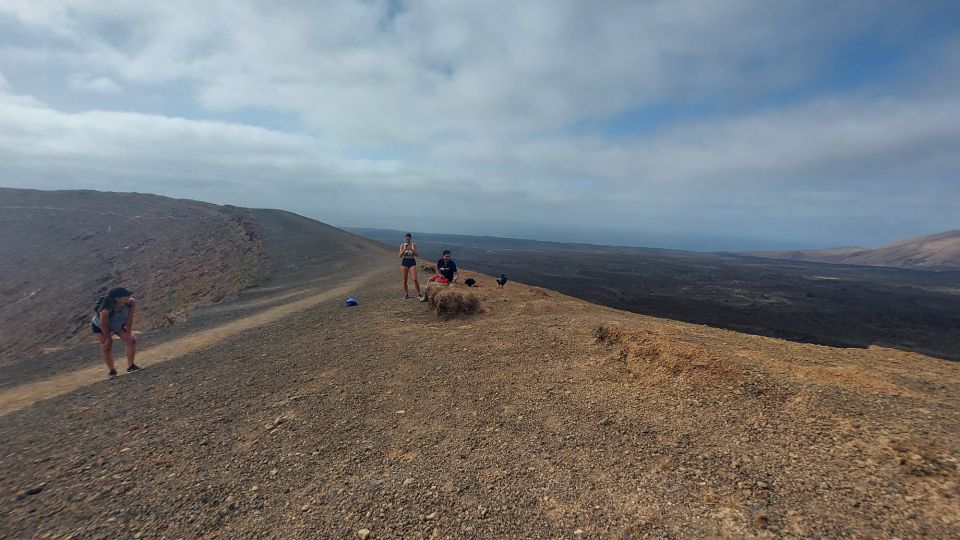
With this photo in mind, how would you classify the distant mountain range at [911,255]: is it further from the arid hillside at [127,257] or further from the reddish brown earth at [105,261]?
the reddish brown earth at [105,261]

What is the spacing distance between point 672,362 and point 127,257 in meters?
43.9

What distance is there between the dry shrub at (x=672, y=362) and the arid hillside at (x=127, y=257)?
17.8 metres

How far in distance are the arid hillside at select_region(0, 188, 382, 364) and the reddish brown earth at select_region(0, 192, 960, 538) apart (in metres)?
13.1

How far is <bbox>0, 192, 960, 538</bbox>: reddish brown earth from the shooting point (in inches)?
140

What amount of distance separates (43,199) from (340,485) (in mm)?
76530

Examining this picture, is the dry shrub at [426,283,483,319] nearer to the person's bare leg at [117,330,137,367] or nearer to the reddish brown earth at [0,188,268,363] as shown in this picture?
the person's bare leg at [117,330,137,367]

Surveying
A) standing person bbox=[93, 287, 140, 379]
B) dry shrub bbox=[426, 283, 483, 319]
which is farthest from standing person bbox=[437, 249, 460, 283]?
standing person bbox=[93, 287, 140, 379]

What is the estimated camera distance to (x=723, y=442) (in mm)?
4445

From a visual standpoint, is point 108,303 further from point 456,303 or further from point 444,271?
point 444,271

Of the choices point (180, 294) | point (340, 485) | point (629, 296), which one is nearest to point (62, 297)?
point (180, 294)

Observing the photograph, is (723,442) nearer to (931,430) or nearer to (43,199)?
(931,430)

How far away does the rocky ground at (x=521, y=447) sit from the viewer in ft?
11.6

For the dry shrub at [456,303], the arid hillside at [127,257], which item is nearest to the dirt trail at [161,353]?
the arid hillside at [127,257]

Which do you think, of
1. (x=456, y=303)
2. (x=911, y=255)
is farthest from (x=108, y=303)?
(x=911, y=255)
